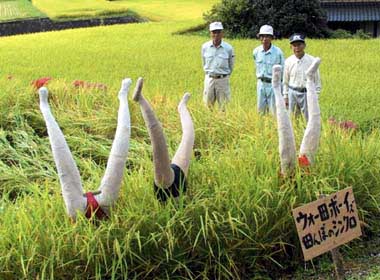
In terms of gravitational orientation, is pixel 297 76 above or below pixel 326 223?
above

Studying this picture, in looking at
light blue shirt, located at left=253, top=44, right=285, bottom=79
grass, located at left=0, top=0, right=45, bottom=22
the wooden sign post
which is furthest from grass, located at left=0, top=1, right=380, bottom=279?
grass, located at left=0, top=0, right=45, bottom=22

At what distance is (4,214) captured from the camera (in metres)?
3.44

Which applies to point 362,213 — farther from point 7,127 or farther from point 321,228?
point 7,127

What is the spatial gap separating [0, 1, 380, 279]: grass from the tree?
27.0 feet

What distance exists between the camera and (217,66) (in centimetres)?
686

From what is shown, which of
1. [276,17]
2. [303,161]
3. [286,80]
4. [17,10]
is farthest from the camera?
[17,10]

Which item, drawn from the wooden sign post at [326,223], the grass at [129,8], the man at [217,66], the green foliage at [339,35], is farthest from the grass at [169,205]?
the grass at [129,8]

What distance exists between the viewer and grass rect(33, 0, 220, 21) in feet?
69.3

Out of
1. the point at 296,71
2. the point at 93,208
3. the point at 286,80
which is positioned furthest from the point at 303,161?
the point at 286,80

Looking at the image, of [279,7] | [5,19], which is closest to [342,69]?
[279,7]

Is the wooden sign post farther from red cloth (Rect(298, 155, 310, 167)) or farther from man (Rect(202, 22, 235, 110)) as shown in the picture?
man (Rect(202, 22, 235, 110))

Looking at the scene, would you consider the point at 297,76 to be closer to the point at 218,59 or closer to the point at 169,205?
the point at 218,59

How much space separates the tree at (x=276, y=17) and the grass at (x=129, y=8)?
554 cm

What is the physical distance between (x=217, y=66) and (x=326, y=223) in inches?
154
